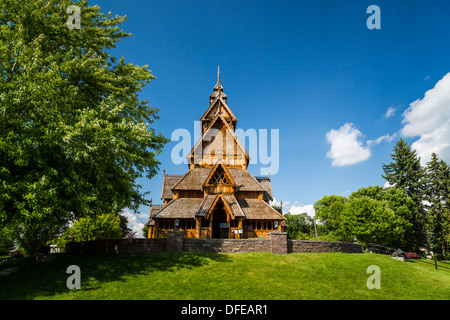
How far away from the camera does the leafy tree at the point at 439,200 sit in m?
42.1

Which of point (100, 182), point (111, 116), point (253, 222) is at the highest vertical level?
point (111, 116)

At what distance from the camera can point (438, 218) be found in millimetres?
43562

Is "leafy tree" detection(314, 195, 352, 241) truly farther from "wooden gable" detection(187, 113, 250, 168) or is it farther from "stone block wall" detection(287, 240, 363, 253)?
"stone block wall" detection(287, 240, 363, 253)

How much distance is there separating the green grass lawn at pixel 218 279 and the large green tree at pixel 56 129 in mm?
2895

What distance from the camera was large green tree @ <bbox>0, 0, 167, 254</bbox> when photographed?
9492 mm

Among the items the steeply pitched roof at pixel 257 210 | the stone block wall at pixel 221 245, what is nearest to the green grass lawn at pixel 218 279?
the stone block wall at pixel 221 245

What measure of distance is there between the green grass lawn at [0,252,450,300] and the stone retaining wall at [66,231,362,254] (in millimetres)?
797

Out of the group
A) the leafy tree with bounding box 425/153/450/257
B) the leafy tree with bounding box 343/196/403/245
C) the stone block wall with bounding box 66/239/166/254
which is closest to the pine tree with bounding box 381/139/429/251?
the leafy tree with bounding box 425/153/450/257

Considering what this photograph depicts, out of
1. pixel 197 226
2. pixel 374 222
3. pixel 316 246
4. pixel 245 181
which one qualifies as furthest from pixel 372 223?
pixel 197 226

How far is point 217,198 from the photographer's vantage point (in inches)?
943
